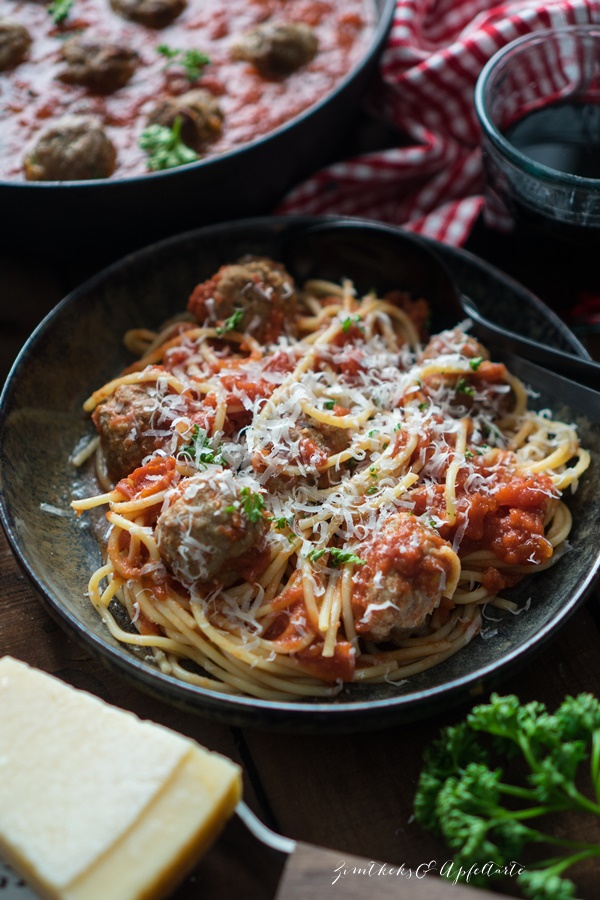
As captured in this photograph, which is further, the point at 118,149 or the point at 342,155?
the point at 342,155

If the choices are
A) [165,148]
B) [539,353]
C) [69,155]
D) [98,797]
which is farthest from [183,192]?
[98,797]

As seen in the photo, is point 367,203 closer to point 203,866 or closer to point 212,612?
point 212,612

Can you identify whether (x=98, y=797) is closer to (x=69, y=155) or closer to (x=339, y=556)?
(x=339, y=556)

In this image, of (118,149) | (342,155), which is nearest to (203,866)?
(118,149)

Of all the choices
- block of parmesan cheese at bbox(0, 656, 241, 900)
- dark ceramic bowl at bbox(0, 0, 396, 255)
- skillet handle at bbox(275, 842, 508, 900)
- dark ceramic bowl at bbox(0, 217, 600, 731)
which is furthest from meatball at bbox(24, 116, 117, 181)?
skillet handle at bbox(275, 842, 508, 900)

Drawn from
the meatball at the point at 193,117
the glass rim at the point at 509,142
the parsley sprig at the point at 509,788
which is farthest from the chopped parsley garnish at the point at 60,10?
the parsley sprig at the point at 509,788

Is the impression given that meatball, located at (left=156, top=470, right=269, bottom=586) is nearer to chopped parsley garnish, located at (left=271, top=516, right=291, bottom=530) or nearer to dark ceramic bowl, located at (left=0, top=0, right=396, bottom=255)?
chopped parsley garnish, located at (left=271, top=516, right=291, bottom=530)
